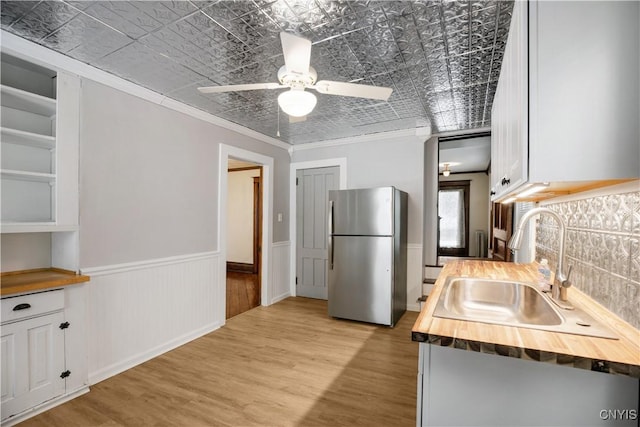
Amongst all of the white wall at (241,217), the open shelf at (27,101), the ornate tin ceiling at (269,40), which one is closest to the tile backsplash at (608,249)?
the ornate tin ceiling at (269,40)

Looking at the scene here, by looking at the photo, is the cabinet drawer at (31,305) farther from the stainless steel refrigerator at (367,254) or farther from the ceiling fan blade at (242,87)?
the stainless steel refrigerator at (367,254)

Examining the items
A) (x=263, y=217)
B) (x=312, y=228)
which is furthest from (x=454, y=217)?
(x=263, y=217)

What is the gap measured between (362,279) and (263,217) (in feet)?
5.39

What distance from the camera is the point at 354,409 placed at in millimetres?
1946

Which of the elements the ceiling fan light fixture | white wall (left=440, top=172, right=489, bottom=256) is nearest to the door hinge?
the ceiling fan light fixture

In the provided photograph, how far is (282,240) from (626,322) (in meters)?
3.84

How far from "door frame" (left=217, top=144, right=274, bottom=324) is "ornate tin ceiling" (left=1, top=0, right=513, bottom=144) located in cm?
80

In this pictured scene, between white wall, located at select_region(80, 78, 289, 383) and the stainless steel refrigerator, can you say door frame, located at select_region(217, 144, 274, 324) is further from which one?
the stainless steel refrigerator

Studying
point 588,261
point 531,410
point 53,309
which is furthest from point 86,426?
point 588,261

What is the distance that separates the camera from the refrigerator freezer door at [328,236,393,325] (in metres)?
3.35

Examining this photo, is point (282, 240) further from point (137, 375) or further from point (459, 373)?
point (459, 373)

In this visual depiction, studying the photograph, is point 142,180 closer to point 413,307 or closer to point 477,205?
point 413,307

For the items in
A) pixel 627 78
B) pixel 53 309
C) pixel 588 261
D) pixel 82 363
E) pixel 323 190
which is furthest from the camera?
pixel 323 190

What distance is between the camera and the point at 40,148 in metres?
2.11
